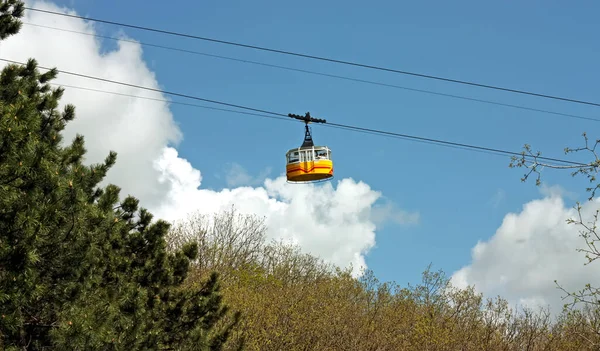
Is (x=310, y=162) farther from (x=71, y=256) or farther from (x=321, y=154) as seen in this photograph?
(x=71, y=256)

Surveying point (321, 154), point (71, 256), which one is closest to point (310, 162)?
point (321, 154)

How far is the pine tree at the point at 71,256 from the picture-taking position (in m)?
7.95

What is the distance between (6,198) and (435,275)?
18.2m

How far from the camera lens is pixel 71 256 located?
8.85 metres

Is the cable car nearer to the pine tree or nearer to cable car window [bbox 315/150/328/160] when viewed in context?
cable car window [bbox 315/150/328/160]

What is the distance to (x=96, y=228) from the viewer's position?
352 inches

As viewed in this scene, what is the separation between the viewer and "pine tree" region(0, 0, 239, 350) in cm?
795

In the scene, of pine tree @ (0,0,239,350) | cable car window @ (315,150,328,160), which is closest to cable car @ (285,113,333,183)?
cable car window @ (315,150,328,160)

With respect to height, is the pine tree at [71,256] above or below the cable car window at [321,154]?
below

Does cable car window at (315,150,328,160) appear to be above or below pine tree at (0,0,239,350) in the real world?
above

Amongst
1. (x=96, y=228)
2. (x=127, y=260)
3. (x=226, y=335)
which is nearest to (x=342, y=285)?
(x=226, y=335)

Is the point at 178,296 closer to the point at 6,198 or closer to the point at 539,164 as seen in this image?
the point at 6,198

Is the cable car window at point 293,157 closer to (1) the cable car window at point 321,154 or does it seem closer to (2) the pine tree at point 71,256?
(1) the cable car window at point 321,154

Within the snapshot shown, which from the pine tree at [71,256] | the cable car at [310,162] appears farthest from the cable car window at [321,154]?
the pine tree at [71,256]
